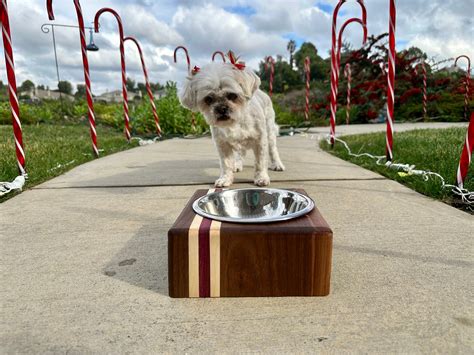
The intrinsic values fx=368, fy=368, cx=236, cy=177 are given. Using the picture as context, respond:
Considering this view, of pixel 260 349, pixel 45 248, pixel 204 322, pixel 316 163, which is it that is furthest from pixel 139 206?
pixel 316 163

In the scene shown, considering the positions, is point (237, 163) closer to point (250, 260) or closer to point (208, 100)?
point (208, 100)

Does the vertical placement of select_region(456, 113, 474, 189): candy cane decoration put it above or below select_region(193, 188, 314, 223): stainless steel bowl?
above

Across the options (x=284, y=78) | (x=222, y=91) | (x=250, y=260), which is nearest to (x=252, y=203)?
(x=250, y=260)

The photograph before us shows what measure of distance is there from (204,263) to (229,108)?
1943 mm

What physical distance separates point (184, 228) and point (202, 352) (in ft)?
1.61

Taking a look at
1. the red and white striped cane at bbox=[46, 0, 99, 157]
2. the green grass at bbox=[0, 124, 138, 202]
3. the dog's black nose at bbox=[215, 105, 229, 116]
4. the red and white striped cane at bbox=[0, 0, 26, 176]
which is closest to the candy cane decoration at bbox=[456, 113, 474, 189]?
the dog's black nose at bbox=[215, 105, 229, 116]

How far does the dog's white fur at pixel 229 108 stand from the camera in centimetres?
321

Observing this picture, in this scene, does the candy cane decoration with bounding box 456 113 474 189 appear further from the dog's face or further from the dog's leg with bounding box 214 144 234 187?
the dog's leg with bounding box 214 144 234 187

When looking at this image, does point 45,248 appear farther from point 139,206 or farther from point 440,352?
point 440,352

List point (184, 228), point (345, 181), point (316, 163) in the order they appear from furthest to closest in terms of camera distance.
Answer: point (316, 163) → point (345, 181) → point (184, 228)

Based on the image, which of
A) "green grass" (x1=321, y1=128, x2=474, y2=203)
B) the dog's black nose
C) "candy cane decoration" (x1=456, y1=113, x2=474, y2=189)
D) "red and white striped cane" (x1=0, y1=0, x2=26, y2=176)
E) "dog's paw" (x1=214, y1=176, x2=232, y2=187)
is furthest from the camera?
"red and white striped cane" (x1=0, y1=0, x2=26, y2=176)

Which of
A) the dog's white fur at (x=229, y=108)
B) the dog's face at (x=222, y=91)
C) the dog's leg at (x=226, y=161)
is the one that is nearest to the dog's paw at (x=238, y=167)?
the dog's white fur at (x=229, y=108)

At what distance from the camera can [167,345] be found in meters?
1.21

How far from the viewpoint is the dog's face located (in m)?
3.20
